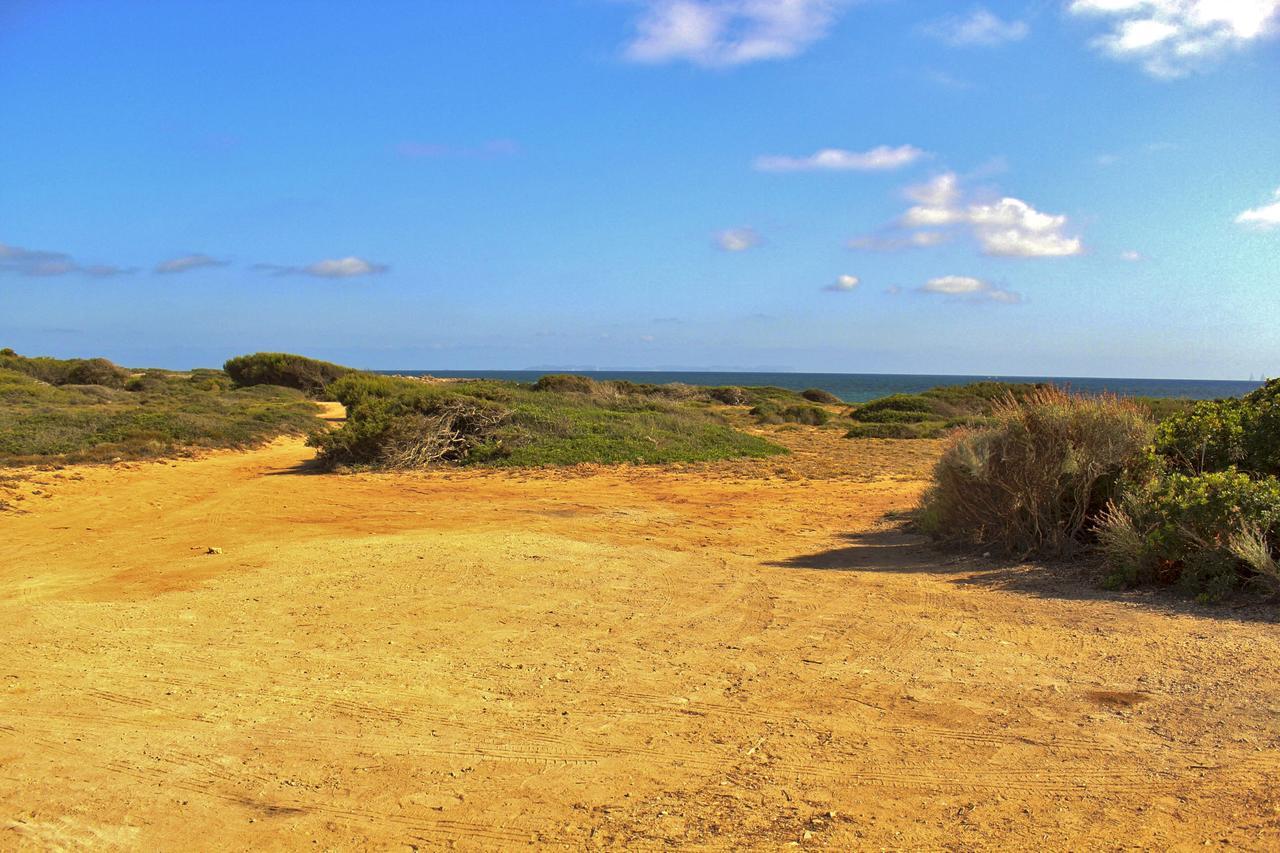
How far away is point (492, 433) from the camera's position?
19.9 meters

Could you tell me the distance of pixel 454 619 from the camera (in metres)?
6.91

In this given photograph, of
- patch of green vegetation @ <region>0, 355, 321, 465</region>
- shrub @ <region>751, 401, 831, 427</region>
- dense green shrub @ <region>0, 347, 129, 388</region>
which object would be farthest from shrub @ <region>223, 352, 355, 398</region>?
shrub @ <region>751, 401, 831, 427</region>

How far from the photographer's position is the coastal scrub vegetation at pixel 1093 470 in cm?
787

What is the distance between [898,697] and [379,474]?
14.1 meters

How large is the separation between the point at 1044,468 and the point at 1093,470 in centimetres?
45

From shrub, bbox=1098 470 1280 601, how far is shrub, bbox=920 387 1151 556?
894 millimetres

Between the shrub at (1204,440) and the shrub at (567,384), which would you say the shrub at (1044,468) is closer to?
the shrub at (1204,440)

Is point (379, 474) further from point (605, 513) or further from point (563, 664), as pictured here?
point (563, 664)

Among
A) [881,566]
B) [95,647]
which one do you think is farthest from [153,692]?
[881,566]

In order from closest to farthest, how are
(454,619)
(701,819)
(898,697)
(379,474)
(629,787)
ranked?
(701,819) → (629,787) → (898,697) → (454,619) → (379,474)

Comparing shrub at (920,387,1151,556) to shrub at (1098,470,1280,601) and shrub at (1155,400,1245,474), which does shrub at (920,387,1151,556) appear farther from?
shrub at (1098,470,1280,601)

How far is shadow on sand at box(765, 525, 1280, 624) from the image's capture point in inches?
266

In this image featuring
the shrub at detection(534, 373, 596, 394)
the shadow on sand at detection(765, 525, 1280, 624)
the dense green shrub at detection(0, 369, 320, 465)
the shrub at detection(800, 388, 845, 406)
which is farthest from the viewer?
the shrub at detection(800, 388, 845, 406)

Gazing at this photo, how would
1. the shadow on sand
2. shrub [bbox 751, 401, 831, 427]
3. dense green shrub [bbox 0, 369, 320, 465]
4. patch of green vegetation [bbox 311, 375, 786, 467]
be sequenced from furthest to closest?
shrub [bbox 751, 401, 831, 427] → patch of green vegetation [bbox 311, 375, 786, 467] → dense green shrub [bbox 0, 369, 320, 465] → the shadow on sand
